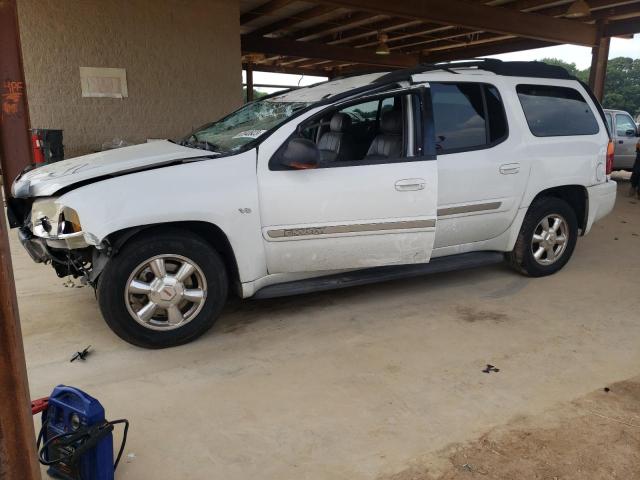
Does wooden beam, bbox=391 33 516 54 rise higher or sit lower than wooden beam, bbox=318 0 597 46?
higher

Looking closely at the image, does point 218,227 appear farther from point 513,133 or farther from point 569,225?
point 569,225

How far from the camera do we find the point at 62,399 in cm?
226

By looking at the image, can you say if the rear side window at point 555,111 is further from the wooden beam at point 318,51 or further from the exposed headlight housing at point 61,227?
the wooden beam at point 318,51

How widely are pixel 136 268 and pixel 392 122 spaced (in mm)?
2300

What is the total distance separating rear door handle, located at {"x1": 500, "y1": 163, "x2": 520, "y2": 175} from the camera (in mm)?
4504

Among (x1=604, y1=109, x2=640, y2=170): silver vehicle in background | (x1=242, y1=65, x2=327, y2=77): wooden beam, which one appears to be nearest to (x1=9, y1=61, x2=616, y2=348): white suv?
(x1=604, y1=109, x2=640, y2=170): silver vehicle in background

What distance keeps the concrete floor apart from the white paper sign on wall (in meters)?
4.74

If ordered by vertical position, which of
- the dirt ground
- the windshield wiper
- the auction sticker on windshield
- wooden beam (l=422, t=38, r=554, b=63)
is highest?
wooden beam (l=422, t=38, r=554, b=63)

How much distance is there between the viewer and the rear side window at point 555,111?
4.79m

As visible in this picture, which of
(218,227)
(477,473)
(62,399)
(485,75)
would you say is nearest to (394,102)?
(485,75)

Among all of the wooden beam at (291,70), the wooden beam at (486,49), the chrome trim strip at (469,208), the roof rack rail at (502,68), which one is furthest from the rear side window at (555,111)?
the wooden beam at (291,70)

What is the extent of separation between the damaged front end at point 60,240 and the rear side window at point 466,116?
2710mm

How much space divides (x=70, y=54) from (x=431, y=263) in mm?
7097

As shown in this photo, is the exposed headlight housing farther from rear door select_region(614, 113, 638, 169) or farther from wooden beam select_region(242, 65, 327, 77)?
wooden beam select_region(242, 65, 327, 77)
